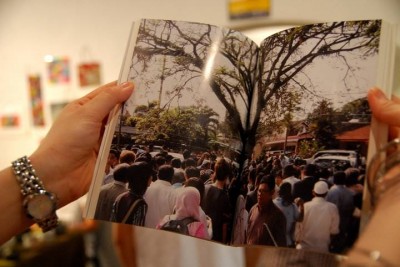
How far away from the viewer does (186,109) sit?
0.43m

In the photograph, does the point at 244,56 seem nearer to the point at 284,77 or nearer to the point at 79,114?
the point at 284,77

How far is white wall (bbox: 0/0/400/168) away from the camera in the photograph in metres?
1.06

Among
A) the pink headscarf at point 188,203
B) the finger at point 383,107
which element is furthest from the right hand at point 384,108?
the pink headscarf at point 188,203

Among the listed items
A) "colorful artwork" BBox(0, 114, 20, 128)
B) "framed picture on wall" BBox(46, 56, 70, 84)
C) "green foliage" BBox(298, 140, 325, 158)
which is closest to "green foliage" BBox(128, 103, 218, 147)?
"green foliage" BBox(298, 140, 325, 158)

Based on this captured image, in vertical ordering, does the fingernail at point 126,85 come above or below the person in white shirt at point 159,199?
above

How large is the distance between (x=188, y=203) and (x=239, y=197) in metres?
0.07

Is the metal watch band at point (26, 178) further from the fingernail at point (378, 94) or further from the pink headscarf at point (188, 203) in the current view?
the fingernail at point (378, 94)

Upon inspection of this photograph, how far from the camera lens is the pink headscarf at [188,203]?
0.40 metres

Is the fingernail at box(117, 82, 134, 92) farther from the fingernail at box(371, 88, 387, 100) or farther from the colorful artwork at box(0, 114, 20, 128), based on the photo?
the colorful artwork at box(0, 114, 20, 128)

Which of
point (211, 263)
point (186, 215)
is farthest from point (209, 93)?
point (211, 263)

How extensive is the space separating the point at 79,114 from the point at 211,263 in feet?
1.26

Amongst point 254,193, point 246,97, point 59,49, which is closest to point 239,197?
point 254,193

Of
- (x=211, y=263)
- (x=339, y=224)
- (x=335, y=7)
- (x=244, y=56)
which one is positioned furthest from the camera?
(x=335, y=7)

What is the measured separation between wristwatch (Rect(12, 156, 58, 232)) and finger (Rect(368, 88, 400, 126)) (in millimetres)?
429
